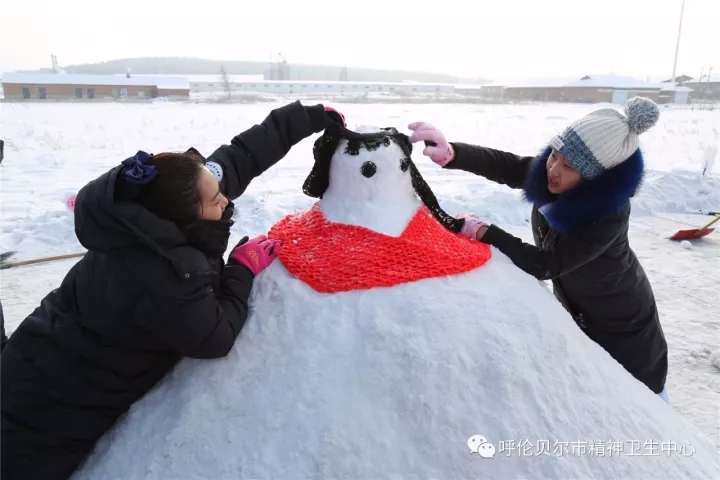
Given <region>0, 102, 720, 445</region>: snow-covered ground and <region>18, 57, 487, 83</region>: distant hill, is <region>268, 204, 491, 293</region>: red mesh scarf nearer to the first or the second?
<region>0, 102, 720, 445</region>: snow-covered ground

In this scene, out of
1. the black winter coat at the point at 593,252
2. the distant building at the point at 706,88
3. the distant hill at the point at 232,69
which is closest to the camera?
the black winter coat at the point at 593,252

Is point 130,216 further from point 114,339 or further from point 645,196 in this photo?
point 645,196

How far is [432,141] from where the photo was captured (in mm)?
1996

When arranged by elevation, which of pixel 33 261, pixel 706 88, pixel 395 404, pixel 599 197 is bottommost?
pixel 33 261

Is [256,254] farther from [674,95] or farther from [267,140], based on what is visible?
[674,95]

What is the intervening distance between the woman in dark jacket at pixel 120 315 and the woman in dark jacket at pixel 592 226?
36.2 inches

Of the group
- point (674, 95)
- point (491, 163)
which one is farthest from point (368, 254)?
point (674, 95)

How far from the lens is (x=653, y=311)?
2.09 meters

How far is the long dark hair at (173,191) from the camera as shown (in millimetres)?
1284

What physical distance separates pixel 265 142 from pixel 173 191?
1.90 feet

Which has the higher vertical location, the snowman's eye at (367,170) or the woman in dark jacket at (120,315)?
the snowman's eye at (367,170)

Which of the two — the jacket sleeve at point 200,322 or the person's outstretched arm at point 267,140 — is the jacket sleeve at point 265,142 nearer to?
the person's outstretched arm at point 267,140

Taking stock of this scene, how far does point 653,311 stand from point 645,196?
18.0 ft

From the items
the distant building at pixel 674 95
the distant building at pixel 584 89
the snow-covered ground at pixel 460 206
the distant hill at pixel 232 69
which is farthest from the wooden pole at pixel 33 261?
the distant hill at pixel 232 69
